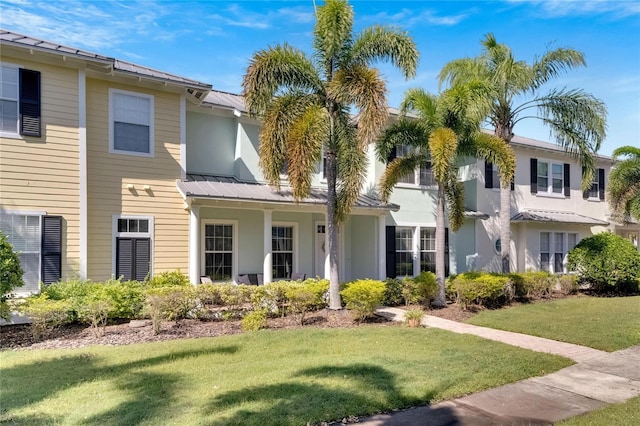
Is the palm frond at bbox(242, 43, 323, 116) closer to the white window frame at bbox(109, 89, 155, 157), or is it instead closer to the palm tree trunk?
the white window frame at bbox(109, 89, 155, 157)

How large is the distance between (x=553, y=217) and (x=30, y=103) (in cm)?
2111

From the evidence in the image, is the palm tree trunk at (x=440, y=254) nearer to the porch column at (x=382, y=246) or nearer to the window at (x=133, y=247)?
the porch column at (x=382, y=246)

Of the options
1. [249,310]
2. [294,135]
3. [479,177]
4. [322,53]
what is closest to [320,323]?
[249,310]

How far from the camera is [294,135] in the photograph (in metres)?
10.5

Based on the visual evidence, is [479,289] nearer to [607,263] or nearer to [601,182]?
[607,263]

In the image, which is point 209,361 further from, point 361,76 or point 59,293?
point 361,76

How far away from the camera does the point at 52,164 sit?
11.4 metres

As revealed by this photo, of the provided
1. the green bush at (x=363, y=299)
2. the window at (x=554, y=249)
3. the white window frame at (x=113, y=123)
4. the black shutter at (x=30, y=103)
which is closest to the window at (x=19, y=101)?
the black shutter at (x=30, y=103)

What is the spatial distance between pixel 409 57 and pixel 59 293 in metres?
10.4

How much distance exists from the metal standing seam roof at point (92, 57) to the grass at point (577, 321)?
35.6ft

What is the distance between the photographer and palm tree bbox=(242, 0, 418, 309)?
34.7ft

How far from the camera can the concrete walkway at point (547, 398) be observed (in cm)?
532

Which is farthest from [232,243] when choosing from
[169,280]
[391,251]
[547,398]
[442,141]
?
[547,398]

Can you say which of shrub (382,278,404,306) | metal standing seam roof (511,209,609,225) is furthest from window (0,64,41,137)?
metal standing seam roof (511,209,609,225)
